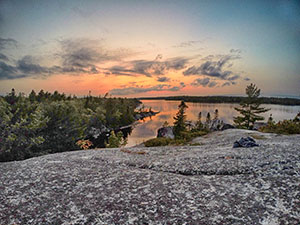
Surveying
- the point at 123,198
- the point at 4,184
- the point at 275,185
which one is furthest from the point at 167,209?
the point at 4,184

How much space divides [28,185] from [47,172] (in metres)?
1.03

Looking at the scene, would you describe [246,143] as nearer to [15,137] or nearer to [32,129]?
[15,137]

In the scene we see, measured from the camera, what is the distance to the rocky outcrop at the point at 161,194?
3875 millimetres

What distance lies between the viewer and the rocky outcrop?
3.88 metres

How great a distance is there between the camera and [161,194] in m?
4.77

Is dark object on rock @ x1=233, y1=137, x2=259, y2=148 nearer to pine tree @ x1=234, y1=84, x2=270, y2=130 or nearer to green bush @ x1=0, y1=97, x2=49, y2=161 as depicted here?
green bush @ x1=0, y1=97, x2=49, y2=161

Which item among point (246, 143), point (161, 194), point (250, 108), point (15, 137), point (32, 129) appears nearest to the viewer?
point (161, 194)

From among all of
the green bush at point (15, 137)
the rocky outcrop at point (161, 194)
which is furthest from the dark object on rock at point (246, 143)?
the green bush at point (15, 137)

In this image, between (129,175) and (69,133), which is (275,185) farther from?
(69,133)

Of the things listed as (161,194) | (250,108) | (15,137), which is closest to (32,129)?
(15,137)

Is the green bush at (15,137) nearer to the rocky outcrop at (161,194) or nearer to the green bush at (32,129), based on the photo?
the green bush at (32,129)

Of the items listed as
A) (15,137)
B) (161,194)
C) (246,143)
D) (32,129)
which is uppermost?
(246,143)

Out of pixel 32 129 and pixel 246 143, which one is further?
pixel 32 129

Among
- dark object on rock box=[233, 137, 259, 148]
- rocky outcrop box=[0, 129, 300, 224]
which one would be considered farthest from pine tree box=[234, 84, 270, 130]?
rocky outcrop box=[0, 129, 300, 224]
